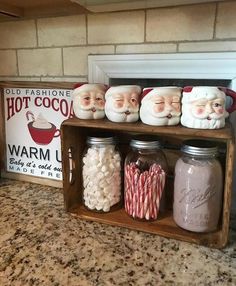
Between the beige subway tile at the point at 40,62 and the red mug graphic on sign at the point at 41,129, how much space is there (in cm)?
14

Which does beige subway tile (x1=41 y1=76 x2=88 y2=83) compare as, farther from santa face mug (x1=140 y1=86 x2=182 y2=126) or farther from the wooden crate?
santa face mug (x1=140 y1=86 x2=182 y2=126)

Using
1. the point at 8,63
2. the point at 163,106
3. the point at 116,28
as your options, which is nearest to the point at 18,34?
the point at 8,63

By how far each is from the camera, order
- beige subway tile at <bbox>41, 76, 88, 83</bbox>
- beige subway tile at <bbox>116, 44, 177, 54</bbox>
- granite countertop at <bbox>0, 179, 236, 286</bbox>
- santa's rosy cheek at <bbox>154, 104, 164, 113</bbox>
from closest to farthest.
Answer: granite countertop at <bbox>0, 179, 236, 286</bbox>, santa's rosy cheek at <bbox>154, 104, 164, 113</bbox>, beige subway tile at <bbox>116, 44, 177, 54</bbox>, beige subway tile at <bbox>41, 76, 88, 83</bbox>

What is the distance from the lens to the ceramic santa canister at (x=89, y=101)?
74 centimetres

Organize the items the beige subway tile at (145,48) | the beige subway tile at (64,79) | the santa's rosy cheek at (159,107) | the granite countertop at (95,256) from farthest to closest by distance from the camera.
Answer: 1. the beige subway tile at (64,79)
2. the beige subway tile at (145,48)
3. the santa's rosy cheek at (159,107)
4. the granite countertop at (95,256)

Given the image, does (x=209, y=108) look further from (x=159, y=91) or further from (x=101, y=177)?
(x=101, y=177)

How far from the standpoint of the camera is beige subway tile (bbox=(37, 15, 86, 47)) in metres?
0.87

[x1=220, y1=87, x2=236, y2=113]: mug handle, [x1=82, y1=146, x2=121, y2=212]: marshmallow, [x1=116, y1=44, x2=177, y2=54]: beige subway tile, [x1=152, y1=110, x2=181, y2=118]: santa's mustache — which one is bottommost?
[x1=82, y1=146, x2=121, y2=212]: marshmallow

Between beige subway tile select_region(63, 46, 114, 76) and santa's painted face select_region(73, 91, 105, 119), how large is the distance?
7.3 inches

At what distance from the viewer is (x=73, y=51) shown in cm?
90

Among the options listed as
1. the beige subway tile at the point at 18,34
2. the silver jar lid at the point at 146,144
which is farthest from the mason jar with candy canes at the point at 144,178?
the beige subway tile at the point at 18,34

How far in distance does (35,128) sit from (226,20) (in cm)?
66

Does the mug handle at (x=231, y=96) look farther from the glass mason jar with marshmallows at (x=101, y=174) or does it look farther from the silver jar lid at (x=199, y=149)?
the glass mason jar with marshmallows at (x=101, y=174)

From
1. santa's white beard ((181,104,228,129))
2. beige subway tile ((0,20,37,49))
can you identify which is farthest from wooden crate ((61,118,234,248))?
beige subway tile ((0,20,37,49))
